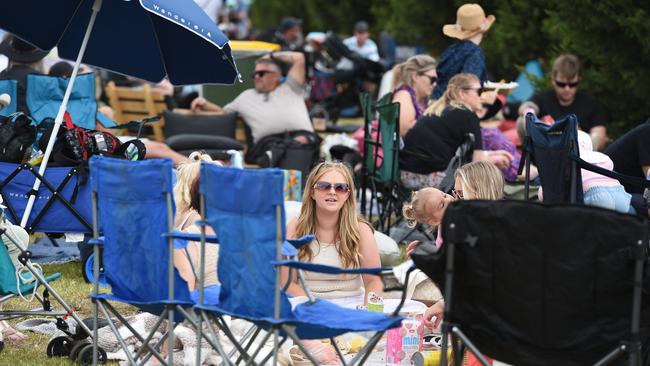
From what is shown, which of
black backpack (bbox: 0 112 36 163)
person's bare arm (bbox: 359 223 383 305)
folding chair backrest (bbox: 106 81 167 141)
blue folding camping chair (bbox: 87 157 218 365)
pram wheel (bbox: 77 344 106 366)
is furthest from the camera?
folding chair backrest (bbox: 106 81 167 141)

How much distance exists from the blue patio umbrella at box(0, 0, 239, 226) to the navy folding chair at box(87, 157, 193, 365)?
1.86 meters

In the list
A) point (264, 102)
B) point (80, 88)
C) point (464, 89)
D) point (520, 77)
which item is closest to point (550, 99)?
point (464, 89)

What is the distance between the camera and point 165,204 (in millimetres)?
4793

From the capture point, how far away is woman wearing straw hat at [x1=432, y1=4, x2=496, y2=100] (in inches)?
386

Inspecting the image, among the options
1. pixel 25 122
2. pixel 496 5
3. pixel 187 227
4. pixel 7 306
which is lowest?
pixel 7 306

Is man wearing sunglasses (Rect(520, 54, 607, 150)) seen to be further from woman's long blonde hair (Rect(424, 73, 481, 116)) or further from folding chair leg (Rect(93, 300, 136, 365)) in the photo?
folding chair leg (Rect(93, 300, 136, 365))

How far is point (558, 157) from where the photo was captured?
6.08 meters

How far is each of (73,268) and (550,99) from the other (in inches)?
179

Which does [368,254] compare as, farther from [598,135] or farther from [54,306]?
[598,135]

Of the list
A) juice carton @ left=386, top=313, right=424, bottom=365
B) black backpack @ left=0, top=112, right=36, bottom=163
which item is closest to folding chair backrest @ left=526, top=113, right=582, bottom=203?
juice carton @ left=386, top=313, right=424, bottom=365

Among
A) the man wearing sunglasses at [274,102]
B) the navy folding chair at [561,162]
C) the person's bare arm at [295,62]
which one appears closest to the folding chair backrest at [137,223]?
the navy folding chair at [561,162]

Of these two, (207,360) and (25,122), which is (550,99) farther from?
(207,360)

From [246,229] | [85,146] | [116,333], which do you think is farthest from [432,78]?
[246,229]

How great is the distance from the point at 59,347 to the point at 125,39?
85.7 inches
